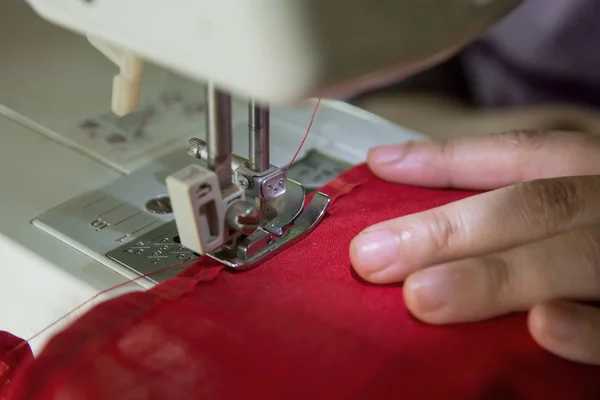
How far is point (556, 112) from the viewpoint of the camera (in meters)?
1.21

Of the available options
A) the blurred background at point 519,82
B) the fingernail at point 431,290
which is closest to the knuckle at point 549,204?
the fingernail at point 431,290

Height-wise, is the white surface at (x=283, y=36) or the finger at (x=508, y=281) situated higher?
the white surface at (x=283, y=36)

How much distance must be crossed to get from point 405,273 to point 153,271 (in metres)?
0.19

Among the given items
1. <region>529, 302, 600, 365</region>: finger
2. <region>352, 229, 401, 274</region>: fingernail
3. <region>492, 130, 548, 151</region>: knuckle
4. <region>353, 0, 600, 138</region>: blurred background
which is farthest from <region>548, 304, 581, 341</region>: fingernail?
<region>353, 0, 600, 138</region>: blurred background

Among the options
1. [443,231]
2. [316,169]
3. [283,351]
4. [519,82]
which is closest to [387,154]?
[316,169]

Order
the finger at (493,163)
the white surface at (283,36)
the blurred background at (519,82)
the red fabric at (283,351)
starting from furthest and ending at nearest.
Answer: the blurred background at (519,82)
the finger at (493,163)
the red fabric at (283,351)
the white surface at (283,36)

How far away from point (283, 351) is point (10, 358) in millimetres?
207

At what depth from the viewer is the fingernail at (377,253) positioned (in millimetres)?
528

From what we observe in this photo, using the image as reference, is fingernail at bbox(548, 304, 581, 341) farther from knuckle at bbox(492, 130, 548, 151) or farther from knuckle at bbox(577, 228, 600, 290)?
knuckle at bbox(492, 130, 548, 151)

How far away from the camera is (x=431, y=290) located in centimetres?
50

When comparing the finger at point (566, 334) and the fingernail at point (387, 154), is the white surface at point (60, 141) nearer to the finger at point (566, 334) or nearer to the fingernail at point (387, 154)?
the fingernail at point (387, 154)

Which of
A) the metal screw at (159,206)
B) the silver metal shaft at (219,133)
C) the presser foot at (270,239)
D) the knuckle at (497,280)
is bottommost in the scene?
the metal screw at (159,206)

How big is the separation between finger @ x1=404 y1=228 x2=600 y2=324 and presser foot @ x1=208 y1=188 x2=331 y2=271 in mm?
118

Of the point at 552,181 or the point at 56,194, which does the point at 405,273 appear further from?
the point at 56,194
